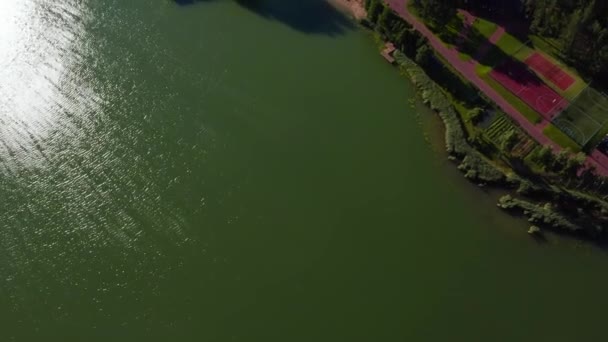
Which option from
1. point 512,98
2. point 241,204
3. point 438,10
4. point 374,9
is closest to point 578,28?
point 512,98

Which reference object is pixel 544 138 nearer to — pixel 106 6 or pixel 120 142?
pixel 120 142

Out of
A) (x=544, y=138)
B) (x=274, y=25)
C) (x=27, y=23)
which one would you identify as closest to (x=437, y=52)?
(x=544, y=138)

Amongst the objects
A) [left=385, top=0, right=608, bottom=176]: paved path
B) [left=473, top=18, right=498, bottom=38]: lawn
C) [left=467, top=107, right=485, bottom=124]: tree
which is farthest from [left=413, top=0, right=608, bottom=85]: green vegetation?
[left=467, top=107, right=485, bottom=124]: tree

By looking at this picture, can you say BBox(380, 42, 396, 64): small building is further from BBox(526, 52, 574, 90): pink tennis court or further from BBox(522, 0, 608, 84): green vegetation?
BBox(522, 0, 608, 84): green vegetation

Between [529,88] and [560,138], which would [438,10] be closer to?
[529,88]

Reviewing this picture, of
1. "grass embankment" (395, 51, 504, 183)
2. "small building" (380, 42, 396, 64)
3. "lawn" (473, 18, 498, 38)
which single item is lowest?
"grass embankment" (395, 51, 504, 183)

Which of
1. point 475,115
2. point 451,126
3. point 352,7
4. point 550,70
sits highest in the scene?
point 550,70
